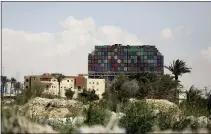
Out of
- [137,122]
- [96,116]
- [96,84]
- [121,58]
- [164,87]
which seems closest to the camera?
[137,122]

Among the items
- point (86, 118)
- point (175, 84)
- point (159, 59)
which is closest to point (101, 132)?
point (86, 118)

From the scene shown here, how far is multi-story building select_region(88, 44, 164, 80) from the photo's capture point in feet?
453

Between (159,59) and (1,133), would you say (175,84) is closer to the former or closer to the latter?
(1,133)

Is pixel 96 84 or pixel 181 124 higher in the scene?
pixel 96 84

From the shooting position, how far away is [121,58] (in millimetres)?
140750

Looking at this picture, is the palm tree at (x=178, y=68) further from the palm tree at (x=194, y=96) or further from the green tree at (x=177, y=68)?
the palm tree at (x=194, y=96)

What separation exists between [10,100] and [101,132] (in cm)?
354

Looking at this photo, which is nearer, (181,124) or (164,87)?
(181,124)

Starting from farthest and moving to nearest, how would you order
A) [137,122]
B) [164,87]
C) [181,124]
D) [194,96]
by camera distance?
[164,87] → [194,96] → [181,124] → [137,122]

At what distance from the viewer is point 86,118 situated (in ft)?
31.1

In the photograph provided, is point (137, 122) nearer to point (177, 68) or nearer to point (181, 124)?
point (181, 124)

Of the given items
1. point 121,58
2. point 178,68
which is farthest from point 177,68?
point 121,58

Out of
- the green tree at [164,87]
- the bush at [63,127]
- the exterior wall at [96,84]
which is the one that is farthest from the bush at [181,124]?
the exterior wall at [96,84]

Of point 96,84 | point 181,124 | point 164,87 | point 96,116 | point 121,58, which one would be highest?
point 121,58
